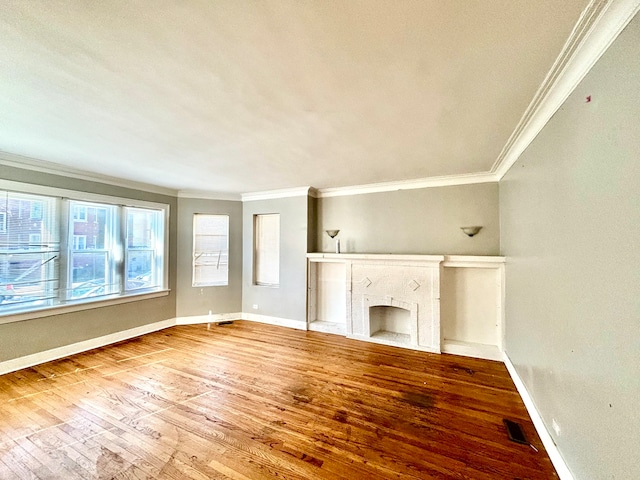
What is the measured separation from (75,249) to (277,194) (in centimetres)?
327

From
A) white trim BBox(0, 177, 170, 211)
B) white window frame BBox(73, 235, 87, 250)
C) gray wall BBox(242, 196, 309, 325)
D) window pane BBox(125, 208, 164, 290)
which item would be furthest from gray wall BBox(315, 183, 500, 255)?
white window frame BBox(73, 235, 87, 250)

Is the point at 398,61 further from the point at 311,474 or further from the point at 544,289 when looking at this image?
the point at 311,474

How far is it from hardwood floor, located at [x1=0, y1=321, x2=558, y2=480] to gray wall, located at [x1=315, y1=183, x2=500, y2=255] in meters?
1.70

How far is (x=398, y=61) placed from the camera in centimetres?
151

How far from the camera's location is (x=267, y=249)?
18.0 ft

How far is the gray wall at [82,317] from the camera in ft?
10.6

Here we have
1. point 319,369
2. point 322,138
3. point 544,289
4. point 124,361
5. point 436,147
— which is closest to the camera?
point 544,289

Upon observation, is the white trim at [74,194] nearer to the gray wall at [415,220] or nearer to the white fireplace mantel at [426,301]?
the gray wall at [415,220]

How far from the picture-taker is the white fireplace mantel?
3786mm

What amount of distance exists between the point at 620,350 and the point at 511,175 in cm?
251

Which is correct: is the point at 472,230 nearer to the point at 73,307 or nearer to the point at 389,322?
the point at 389,322

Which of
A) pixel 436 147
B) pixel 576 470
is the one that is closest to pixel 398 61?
pixel 436 147

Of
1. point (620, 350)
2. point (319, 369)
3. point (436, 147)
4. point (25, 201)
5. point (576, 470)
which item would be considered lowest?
point (319, 369)

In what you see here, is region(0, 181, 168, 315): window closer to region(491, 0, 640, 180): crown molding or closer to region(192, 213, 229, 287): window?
region(192, 213, 229, 287): window
